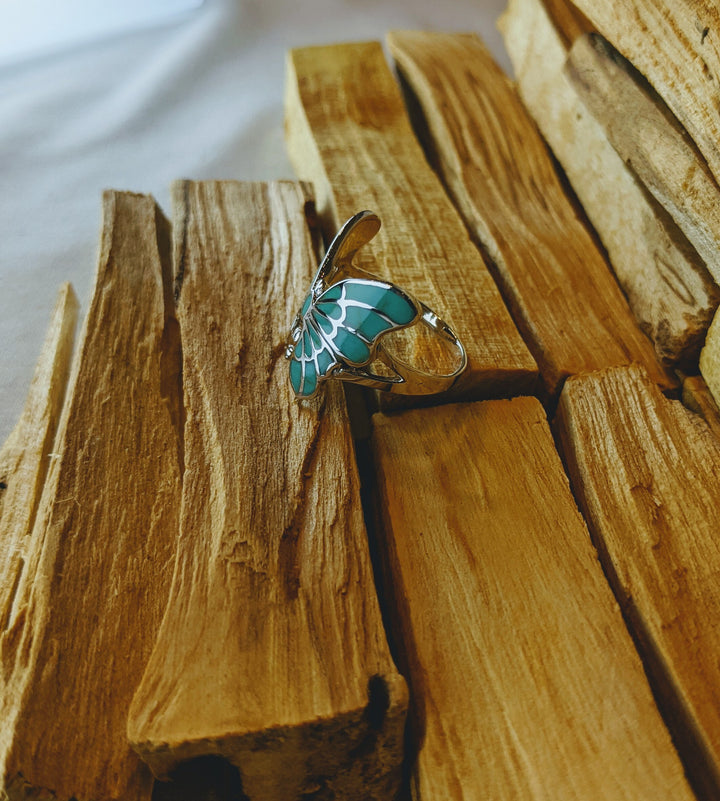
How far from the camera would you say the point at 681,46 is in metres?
1.02

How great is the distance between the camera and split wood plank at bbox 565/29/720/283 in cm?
101

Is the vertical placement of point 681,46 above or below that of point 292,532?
above

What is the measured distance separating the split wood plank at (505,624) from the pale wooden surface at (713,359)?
0.26 m

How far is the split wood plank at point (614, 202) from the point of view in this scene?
1094 millimetres

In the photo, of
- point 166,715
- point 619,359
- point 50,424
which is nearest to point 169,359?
point 50,424

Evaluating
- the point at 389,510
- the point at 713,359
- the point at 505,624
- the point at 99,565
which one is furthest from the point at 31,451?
the point at 713,359

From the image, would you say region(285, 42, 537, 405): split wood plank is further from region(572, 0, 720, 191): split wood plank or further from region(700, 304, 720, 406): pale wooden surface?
region(572, 0, 720, 191): split wood plank

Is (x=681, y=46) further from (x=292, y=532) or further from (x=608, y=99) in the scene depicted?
(x=292, y=532)

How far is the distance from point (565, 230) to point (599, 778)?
0.92 metres

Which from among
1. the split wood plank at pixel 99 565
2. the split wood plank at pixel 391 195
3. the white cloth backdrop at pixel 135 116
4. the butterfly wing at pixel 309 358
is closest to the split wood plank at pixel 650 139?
the split wood plank at pixel 391 195

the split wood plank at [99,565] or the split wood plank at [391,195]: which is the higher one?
the split wood plank at [391,195]

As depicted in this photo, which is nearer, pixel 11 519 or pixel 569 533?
pixel 569 533

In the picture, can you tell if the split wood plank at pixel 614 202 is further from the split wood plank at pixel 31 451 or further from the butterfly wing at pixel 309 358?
the split wood plank at pixel 31 451

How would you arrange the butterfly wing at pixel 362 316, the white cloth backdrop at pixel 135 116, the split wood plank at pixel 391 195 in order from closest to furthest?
the butterfly wing at pixel 362 316
the split wood plank at pixel 391 195
the white cloth backdrop at pixel 135 116
